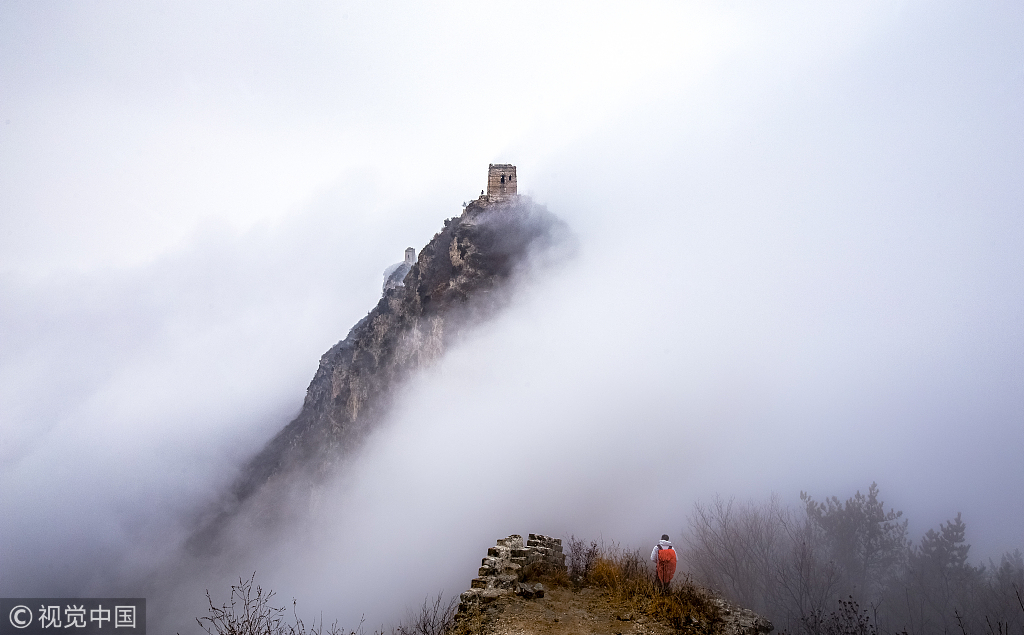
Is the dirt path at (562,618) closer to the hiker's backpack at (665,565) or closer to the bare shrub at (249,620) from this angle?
the hiker's backpack at (665,565)

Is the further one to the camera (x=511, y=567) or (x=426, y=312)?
(x=426, y=312)

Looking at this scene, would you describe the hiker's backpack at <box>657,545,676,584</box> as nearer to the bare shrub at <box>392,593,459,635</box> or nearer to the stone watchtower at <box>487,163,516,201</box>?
the bare shrub at <box>392,593,459,635</box>

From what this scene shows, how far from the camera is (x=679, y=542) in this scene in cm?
Answer: 2180

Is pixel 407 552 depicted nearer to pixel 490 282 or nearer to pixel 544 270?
pixel 490 282

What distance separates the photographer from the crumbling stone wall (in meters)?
10.7

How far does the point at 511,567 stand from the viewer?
11742 mm

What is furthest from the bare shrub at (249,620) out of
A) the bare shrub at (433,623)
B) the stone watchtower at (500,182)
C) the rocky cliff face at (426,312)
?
the stone watchtower at (500,182)

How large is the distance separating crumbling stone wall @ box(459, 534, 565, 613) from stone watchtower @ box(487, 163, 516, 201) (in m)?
37.1

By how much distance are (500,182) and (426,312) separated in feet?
47.3

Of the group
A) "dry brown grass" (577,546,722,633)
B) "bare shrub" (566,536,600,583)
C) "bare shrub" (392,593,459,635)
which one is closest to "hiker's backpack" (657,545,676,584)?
"dry brown grass" (577,546,722,633)

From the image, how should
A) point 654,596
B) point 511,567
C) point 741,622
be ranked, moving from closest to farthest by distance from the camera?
point 741,622 < point 654,596 < point 511,567

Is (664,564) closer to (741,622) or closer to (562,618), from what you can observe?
(741,622)

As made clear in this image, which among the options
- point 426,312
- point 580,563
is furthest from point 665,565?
point 426,312

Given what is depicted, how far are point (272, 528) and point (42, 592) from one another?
7057 centimetres
